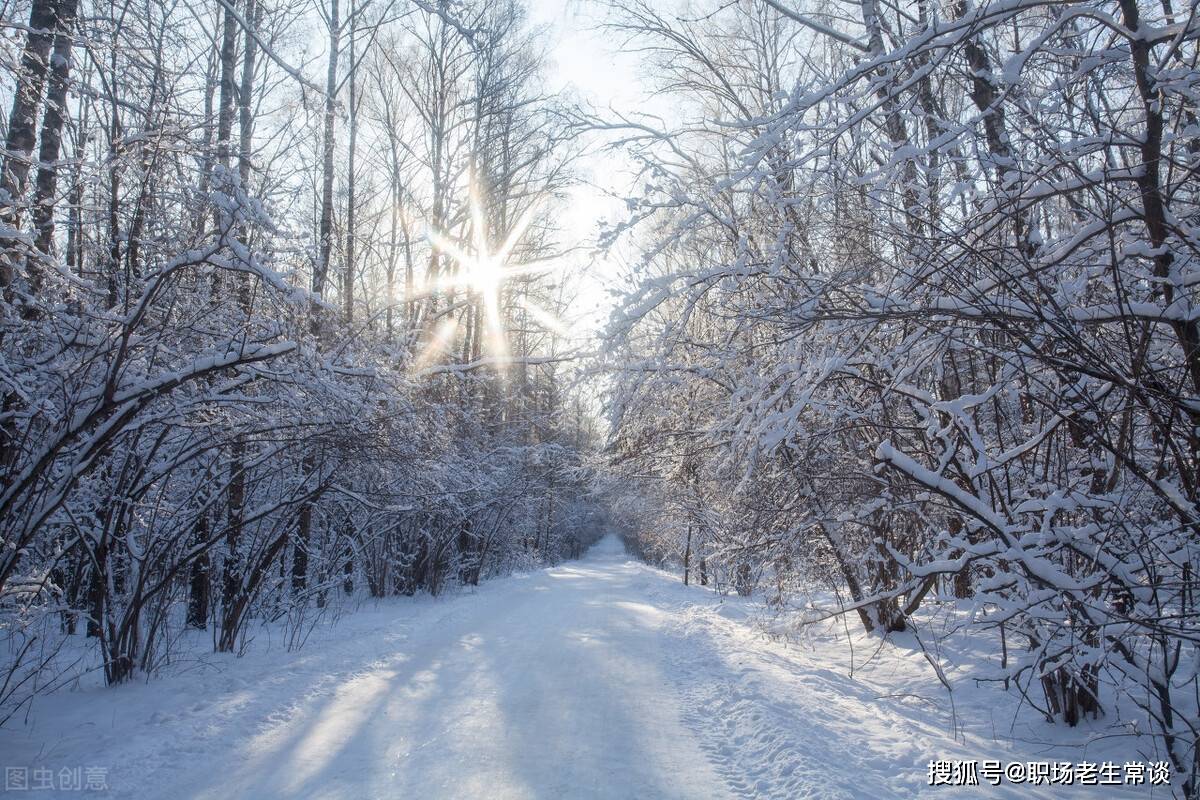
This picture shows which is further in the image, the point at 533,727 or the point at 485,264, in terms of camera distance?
the point at 485,264

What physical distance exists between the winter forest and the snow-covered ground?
0.04 meters

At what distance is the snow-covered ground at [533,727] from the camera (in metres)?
3.70

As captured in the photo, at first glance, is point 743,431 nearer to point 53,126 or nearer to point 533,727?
point 533,727

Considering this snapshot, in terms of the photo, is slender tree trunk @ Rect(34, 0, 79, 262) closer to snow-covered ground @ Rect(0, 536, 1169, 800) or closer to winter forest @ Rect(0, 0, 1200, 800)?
winter forest @ Rect(0, 0, 1200, 800)

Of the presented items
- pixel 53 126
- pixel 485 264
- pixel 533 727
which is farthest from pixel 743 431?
pixel 485 264

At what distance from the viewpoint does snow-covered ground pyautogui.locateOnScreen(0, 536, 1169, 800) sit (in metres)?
3.70

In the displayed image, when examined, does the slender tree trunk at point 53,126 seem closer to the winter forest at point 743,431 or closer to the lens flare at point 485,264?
the winter forest at point 743,431

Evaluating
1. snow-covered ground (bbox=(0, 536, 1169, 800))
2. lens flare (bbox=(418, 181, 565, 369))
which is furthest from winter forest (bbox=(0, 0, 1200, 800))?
lens flare (bbox=(418, 181, 565, 369))

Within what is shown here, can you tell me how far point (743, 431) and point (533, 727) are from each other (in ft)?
8.95

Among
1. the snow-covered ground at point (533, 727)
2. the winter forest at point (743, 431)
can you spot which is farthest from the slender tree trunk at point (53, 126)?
the snow-covered ground at point (533, 727)

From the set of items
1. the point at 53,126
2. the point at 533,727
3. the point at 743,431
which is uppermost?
the point at 53,126

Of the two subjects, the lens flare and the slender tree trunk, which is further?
the lens flare

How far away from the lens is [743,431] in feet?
14.3

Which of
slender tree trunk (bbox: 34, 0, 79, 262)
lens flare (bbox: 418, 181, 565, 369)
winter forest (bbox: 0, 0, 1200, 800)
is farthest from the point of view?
lens flare (bbox: 418, 181, 565, 369)
